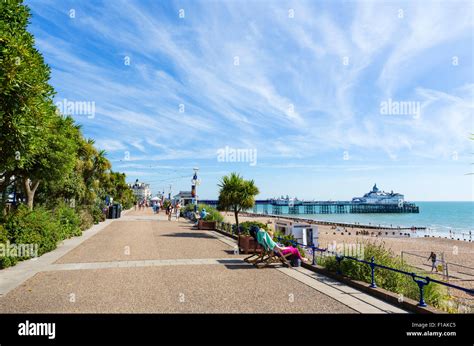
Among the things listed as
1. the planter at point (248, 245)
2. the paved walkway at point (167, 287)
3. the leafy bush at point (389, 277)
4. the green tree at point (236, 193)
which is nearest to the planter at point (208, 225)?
the green tree at point (236, 193)

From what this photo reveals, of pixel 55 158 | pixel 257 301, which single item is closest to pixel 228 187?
pixel 55 158

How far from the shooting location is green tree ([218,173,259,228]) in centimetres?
1920

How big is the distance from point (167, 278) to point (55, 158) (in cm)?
956

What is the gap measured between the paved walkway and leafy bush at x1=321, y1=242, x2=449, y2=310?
23.5 inches

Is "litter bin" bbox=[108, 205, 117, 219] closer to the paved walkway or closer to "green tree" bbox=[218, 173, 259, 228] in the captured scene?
"green tree" bbox=[218, 173, 259, 228]

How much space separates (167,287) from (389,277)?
5.36 meters

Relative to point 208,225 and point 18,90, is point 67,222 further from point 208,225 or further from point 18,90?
point 18,90

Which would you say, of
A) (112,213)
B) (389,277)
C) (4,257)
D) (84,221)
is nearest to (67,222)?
(84,221)

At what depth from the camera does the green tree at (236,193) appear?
19.2 meters

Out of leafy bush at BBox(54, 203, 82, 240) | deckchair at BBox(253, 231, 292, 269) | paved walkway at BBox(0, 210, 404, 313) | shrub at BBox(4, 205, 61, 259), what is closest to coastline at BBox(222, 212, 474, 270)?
deckchair at BBox(253, 231, 292, 269)

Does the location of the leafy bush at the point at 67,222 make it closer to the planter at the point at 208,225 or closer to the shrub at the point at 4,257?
the shrub at the point at 4,257

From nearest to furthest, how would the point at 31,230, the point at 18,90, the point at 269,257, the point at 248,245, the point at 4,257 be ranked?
the point at 18,90, the point at 4,257, the point at 269,257, the point at 31,230, the point at 248,245

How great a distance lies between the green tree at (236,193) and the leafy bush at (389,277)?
10289 millimetres

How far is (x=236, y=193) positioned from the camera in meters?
19.2
